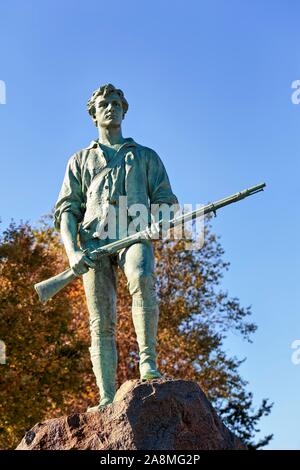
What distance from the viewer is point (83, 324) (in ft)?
82.9

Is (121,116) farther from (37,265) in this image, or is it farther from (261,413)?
(261,413)

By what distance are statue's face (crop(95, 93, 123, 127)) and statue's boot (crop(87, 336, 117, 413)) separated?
Result: 232 cm

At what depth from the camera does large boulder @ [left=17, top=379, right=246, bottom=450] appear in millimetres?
6824

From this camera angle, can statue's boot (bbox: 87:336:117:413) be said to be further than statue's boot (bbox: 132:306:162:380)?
Yes

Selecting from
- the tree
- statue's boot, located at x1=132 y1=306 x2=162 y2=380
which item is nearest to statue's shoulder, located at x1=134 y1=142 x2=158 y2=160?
statue's boot, located at x1=132 y1=306 x2=162 y2=380

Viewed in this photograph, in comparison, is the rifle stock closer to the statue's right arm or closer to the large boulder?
the statue's right arm

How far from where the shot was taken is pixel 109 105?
28.1ft

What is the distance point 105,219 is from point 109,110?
1.25 meters

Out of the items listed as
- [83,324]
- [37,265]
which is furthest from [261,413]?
[37,265]

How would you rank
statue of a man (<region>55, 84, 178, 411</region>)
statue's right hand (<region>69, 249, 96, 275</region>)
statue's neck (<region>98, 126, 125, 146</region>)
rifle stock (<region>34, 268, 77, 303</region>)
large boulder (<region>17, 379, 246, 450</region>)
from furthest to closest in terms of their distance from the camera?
statue's neck (<region>98, 126, 125, 146</region>) < rifle stock (<region>34, 268, 77, 303</region>) < statue's right hand (<region>69, 249, 96, 275</region>) < statue of a man (<region>55, 84, 178, 411</region>) < large boulder (<region>17, 379, 246, 450</region>)

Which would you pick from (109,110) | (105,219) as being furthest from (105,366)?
(109,110)

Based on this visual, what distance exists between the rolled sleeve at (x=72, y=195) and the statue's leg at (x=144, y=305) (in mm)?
1048
